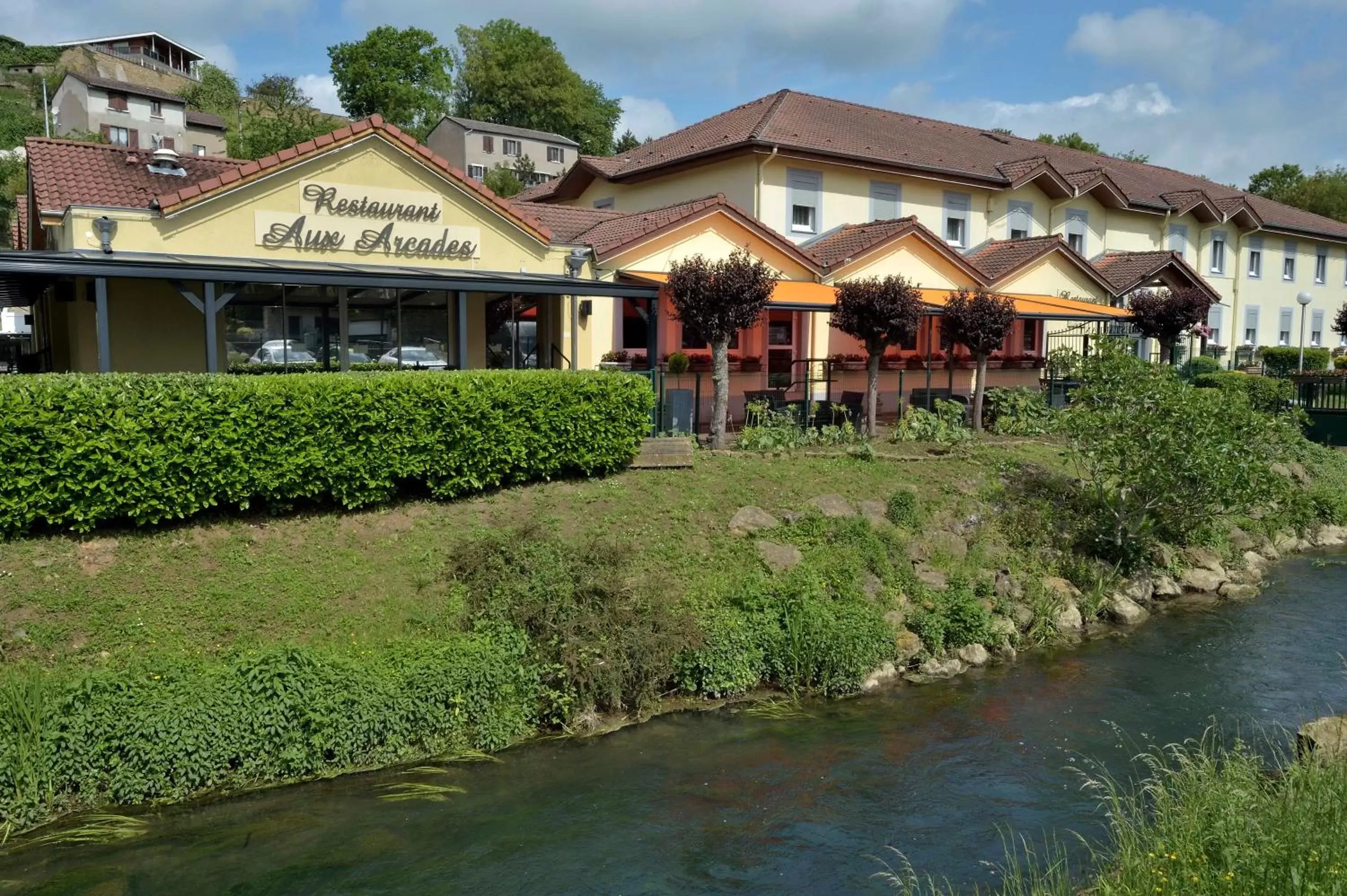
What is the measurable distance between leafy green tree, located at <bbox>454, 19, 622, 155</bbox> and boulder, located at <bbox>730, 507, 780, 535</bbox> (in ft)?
237

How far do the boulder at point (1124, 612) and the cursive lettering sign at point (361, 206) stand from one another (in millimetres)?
13023

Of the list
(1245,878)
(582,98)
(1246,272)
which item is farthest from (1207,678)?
(582,98)

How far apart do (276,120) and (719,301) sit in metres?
52.4

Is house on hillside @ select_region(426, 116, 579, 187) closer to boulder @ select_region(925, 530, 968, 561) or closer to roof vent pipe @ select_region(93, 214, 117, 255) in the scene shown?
roof vent pipe @ select_region(93, 214, 117, 255)

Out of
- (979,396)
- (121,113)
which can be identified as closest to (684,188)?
(979,396)

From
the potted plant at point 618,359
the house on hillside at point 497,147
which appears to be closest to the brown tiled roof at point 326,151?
the potted plant at point 618,359

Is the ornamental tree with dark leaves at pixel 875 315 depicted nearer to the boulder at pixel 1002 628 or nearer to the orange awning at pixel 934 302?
the orange awning at pixel 934 302

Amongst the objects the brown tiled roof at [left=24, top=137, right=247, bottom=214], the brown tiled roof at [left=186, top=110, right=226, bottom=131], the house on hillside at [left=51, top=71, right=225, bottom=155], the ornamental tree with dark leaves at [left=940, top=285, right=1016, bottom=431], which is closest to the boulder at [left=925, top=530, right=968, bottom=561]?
the ornamental tree with dark leaves at [left=940, top=285, right=1016, bottom=431]

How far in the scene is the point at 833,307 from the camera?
20.0 m

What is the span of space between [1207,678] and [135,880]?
11748 mm

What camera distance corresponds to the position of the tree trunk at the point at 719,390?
17875mm

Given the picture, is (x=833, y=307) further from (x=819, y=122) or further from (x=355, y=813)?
(x=355, y=813)

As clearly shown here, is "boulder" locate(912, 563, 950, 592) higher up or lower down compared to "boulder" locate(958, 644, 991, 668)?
higher up

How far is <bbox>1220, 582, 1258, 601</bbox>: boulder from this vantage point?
16.2 metres
